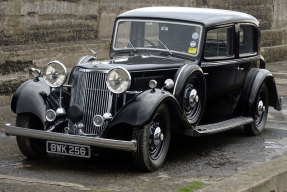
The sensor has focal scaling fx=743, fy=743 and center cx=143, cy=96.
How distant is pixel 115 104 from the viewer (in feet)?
24.3

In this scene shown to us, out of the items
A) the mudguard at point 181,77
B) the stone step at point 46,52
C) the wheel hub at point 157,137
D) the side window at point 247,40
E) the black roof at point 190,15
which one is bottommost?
the wheel hub at point 157,137

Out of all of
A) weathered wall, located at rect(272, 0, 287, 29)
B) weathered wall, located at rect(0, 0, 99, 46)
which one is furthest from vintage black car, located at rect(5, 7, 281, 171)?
weathered wall, located at rect(272, 0, 287, 29)

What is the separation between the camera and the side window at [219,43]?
345 inches

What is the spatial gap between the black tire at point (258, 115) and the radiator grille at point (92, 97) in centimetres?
257

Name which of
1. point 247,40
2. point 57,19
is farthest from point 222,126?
point 57,19

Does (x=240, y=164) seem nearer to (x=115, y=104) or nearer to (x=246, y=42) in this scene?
(x=115, y=104)

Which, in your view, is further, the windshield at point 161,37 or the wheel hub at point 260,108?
the wheel hub at point 260,108

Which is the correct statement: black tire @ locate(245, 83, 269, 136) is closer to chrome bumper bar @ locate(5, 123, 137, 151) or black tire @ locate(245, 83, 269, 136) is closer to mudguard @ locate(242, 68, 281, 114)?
mudguard @ locate(242, 68, 281, 114)

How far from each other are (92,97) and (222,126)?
1.89 m

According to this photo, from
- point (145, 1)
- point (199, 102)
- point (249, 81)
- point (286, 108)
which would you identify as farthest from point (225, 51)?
point (145, 1)

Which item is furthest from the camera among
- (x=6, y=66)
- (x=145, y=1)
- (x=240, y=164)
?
(x=145, y=1)

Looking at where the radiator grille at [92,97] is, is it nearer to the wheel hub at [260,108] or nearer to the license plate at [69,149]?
the license plate at [69,149]

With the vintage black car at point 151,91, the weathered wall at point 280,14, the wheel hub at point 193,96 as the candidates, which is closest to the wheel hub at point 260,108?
the vintage black car at point 151,91

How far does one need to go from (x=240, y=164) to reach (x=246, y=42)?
2398 millimetres
